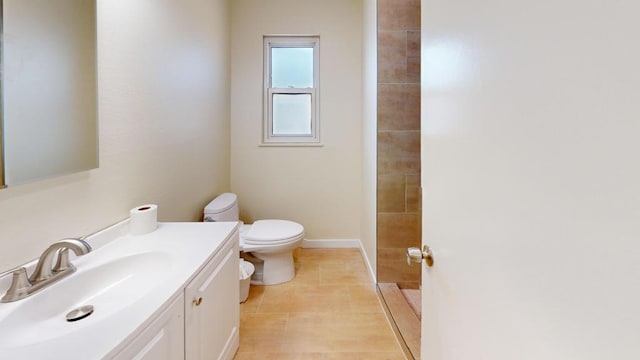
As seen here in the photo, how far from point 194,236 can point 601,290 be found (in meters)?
1.42

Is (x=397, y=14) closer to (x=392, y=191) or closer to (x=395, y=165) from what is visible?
(x=395, y=165)

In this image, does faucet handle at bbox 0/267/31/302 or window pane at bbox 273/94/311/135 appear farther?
window pane at bbox 273/94/311/135

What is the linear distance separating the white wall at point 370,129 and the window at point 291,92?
0.56 metres

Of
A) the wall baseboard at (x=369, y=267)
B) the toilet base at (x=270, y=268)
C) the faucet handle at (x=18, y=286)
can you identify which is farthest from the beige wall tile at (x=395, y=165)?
the faucet handle at (x=18, y=286)

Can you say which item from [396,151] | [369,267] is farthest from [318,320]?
[396,151]

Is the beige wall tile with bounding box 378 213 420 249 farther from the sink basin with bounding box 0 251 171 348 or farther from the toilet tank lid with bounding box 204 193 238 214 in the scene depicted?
the sink basin with bounding box 0 251 171 348

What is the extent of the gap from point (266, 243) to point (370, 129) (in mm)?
1305

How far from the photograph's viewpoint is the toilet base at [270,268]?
8.71 ft

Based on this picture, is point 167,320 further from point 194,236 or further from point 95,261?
point 194,236

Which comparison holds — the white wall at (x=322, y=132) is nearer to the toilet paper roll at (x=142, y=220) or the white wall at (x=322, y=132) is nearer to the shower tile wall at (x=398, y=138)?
the shower tile wall at (x=398, y=138)

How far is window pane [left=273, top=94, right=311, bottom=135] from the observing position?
352 centimetres

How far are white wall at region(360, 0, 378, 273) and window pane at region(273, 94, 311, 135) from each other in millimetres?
639

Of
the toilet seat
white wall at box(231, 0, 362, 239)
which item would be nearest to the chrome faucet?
the toilet seat

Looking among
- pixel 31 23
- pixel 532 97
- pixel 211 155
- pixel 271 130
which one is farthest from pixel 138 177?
pixel 271 130
